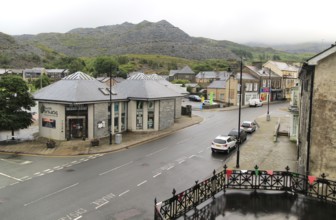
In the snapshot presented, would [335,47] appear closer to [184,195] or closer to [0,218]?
[184,195]

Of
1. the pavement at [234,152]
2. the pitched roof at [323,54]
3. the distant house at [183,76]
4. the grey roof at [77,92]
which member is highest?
the distant house at [183,76]

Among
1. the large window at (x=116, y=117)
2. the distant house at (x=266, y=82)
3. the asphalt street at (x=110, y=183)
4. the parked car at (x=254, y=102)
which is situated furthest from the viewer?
the distant house at (x=266, y=82)

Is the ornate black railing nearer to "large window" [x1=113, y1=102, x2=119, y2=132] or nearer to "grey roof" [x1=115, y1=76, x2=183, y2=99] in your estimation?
"large window" [x1=113, y1=102, x2=119, y2=132]

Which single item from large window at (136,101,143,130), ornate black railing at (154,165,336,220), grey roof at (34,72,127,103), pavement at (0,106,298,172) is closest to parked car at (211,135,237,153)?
pavement at (0,106,298,172)

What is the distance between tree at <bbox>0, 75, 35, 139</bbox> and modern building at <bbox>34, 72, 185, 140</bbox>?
1654 millimetres

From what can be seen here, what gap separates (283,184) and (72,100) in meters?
20.8

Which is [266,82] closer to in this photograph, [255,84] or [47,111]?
[255,84]

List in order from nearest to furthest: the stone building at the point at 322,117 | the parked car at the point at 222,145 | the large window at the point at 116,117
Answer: the stone building at the point at 322,117
the parked car at the point at 222,145
the large window at the point at 116,117

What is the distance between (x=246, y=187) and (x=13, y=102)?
24.2 meters

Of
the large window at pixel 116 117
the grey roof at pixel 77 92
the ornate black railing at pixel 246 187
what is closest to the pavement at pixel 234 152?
the large window at pixel 116 117

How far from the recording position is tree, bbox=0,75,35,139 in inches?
1153

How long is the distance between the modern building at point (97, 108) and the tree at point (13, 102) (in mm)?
1654

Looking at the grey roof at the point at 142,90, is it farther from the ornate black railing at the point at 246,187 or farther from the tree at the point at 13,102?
the ornate black railing at the point at 246,187

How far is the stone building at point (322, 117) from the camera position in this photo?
53.9ft
